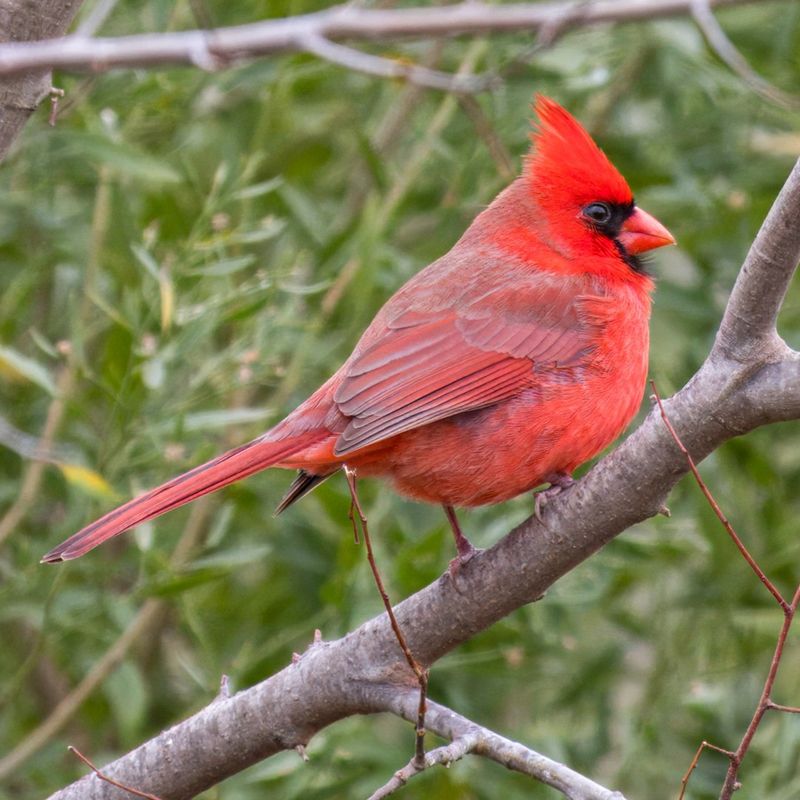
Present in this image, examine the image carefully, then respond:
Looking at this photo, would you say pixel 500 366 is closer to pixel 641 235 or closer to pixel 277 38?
pixel 641 235

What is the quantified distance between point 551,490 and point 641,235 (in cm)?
102

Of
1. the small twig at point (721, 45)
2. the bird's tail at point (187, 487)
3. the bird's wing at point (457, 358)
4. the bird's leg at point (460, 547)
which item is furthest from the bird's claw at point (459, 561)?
the small twig at point (721, 45)

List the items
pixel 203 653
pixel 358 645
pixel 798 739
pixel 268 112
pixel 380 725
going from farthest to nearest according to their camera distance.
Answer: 1. pixel 380 725
2. pixel 268 112
3. pixel 203 653
4. pixel 798 739
5. pixel 358 645

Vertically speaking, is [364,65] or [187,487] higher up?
[364,65]

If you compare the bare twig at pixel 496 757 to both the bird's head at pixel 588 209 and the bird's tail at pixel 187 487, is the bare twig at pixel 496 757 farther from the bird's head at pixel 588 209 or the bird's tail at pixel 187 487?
the bird's head at pixel 588 209

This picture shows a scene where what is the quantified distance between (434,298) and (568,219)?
0.44m

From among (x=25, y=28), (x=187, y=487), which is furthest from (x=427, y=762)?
(x=25, y=28)

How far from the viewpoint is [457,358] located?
3193 mm

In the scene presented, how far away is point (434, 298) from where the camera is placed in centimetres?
334

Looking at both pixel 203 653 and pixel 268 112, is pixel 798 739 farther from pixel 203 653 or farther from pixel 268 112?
pixel 268 112

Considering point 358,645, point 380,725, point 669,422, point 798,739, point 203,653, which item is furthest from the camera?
point 380,725

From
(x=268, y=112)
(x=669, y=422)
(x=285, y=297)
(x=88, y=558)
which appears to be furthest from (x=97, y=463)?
(x=669, y=422)

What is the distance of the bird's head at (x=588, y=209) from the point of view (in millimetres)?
3516

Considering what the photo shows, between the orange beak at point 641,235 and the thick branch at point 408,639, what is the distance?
127 centimetres
